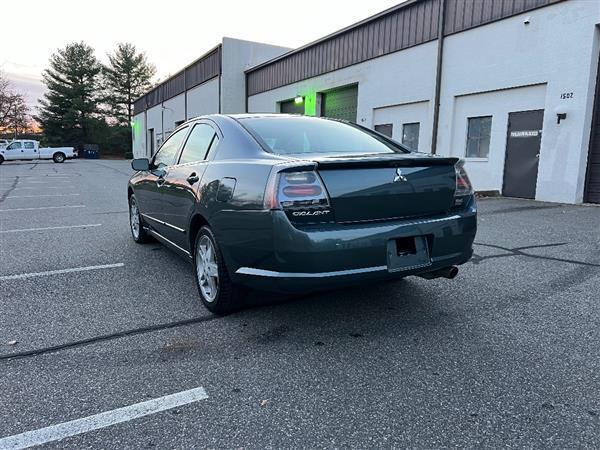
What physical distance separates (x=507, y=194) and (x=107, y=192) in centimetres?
1132

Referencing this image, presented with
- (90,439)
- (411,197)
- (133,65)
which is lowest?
(90,439)

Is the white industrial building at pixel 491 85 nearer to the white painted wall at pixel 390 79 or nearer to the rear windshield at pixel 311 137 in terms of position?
the white painted wall at pixel 390 79

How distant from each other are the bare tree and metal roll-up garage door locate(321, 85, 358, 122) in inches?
1979

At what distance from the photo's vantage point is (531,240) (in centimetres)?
607

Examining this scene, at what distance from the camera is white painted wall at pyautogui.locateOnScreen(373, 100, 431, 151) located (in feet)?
48.3

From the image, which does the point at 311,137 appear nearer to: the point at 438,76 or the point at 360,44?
the point at 438,76

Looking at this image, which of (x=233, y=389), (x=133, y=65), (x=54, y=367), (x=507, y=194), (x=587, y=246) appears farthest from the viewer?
(x=133, y=65)

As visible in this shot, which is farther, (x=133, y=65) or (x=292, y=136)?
(x=133, y=65)

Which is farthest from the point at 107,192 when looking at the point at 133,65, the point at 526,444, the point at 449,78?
the point at 133,65

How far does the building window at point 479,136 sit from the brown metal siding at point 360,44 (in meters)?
3.10

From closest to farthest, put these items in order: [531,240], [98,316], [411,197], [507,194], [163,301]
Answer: [411,197] < [98,316] < [163,301] < [531,240] < [507,194]

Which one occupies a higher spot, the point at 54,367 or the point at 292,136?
the point at 292,136

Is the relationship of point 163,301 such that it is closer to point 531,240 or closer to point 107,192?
point 531,240

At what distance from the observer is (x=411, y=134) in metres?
15.6
